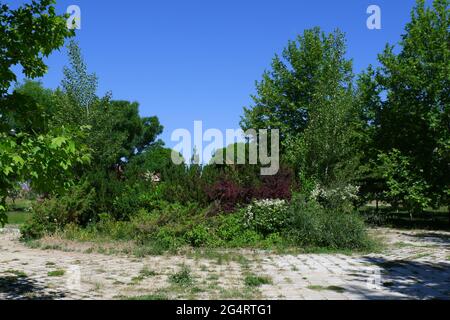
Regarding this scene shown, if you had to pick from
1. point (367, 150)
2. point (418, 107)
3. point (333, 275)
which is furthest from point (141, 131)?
point (333, 275)

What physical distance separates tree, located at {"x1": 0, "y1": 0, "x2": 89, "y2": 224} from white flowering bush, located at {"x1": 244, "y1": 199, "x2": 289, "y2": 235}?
8.27 m

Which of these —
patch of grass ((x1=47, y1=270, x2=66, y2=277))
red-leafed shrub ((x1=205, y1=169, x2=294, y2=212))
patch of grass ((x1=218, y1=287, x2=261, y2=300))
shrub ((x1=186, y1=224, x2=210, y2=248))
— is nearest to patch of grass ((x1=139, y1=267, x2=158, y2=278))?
patch of grass ((x1=47, y1=270, x2=66, y2=277))

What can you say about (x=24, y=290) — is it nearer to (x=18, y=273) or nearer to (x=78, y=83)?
(x=18, y=273)

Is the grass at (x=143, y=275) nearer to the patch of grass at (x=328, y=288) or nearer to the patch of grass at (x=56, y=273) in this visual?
the patch of grass at (x=56, y=273)

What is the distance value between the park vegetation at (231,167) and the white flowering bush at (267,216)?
0.11ft

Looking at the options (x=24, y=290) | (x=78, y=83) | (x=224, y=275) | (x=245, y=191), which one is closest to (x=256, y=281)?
(x=224, y=275)

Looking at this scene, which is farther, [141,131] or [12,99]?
[141,131]

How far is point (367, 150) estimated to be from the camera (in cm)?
2397

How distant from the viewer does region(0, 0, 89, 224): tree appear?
5.18 meters

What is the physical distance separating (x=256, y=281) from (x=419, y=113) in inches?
646

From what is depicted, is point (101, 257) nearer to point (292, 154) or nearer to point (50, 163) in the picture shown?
point (50, 163)

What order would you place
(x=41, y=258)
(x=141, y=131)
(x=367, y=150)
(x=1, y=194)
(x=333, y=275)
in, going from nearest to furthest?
(x=1, y=194), (x=333, y=275), (x=41, y=258), (x=367, y=150), (x=141, y=131)

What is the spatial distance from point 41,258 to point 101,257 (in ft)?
4.63

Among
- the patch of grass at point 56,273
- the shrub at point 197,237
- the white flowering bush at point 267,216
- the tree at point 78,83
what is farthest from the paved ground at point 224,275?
the tree at point 78,83
